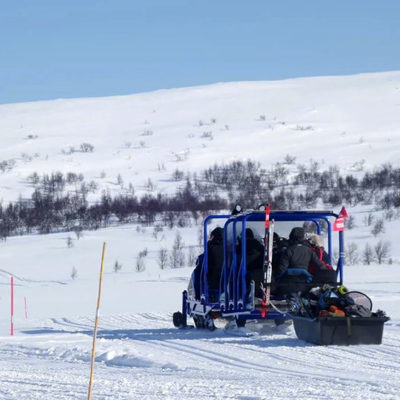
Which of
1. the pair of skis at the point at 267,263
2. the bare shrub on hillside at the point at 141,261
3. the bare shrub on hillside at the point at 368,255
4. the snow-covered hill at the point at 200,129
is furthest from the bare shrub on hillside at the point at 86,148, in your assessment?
the pair of skis at the point at 267,263

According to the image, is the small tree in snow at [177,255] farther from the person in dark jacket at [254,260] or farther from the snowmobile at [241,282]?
the person in dark jacket at [254,260]

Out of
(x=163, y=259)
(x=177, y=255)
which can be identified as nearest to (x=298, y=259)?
(x=163, y=259)

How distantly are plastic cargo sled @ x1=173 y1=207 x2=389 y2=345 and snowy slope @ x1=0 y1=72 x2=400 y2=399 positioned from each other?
298 millimetres

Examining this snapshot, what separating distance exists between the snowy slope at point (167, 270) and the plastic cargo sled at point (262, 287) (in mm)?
298

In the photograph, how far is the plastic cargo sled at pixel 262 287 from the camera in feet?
38.1

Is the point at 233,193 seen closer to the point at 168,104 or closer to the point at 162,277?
the point at 162,277

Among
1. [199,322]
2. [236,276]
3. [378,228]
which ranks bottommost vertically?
[199,322]

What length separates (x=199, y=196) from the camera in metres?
57.9

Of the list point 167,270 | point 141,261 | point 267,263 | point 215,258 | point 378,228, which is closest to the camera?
point 267,263

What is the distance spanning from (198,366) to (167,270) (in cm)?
2449

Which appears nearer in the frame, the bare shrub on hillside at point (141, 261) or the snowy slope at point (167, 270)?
the snowy slope at point (167, 270)

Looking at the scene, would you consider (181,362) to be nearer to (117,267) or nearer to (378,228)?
(117,267)

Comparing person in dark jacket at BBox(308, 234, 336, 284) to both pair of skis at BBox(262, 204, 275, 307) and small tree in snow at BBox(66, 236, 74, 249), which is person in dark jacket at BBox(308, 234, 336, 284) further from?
small tree in snow at BBox(66, 236, 74, 249)

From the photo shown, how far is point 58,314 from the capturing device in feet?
70.1
